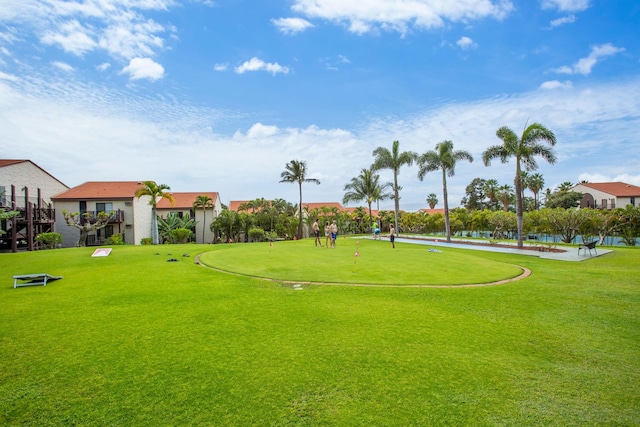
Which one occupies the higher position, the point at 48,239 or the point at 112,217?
the point at 112,217

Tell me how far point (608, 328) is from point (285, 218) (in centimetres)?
4382

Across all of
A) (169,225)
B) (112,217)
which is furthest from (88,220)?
(169,225)

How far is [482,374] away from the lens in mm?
5117

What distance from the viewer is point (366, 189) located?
52.5 meters

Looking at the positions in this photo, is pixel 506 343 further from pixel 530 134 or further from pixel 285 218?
pixel 285 218

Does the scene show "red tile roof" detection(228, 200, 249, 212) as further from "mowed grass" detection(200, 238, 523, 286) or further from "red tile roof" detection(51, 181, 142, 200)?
"mowed grass" detection(200, 238, 523, 286)

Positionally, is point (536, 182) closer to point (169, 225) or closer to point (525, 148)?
point (525, 148)

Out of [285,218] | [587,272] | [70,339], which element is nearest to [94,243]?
[285,218]

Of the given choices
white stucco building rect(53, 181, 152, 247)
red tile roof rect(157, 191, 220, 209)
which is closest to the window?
white stucco building rect(53, 181, 152, 247)

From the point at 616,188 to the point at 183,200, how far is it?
71155 millimetres

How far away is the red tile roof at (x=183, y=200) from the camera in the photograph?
48688 mm

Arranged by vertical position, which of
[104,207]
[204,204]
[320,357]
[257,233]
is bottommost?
[320,357]

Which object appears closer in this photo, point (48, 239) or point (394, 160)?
point (48, 239)

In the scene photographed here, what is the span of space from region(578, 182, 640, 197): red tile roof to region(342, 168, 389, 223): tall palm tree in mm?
37063
